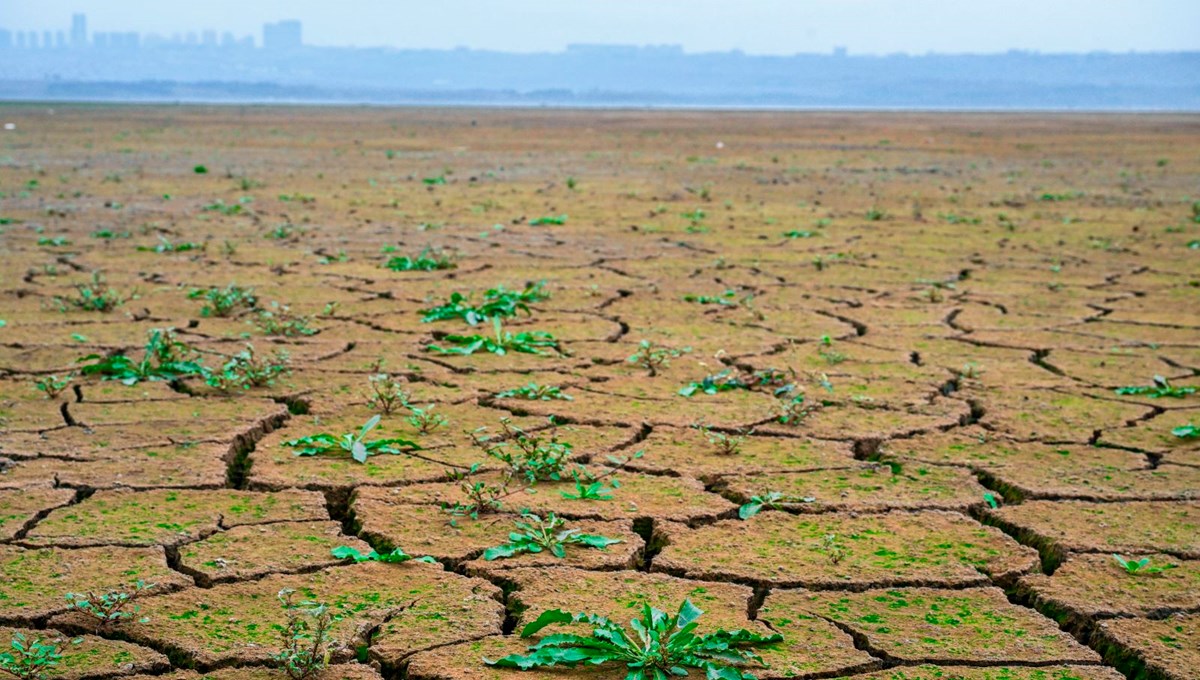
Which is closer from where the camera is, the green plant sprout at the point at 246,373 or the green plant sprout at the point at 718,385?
the green plant sprout at the point at 246,373

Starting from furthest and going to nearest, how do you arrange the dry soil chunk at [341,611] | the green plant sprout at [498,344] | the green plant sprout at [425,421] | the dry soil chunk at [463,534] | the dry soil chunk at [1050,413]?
the green plant sprout at [498,344]
the dry soil chunk at [1050,413]
the green plant sprout at [425,421]
the dry soil chunk at [463,534]
the dry soil chunk at [341,611]

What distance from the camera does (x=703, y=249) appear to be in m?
8.77

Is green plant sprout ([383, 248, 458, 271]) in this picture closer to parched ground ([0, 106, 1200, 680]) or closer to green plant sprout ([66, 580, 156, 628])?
parched ground ([0, 106, 1200, 680])

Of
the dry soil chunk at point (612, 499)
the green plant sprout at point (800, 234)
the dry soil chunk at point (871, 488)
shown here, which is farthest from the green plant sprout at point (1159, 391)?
the green plant sprout at point (800, 234)

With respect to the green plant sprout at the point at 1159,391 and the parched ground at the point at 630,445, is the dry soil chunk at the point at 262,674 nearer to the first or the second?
the parched ground at the point at 630,445

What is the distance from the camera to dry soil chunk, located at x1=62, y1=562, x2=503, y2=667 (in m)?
2.55

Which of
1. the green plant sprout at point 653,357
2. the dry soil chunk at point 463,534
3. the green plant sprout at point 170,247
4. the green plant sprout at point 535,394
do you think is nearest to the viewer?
the dry soil chunk at point 463,534

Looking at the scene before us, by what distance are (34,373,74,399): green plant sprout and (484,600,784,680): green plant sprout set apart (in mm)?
2514

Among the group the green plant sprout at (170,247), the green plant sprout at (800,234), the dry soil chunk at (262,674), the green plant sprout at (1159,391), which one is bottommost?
the green plant sprout at (170,247)

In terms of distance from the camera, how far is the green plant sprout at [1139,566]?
3.01m

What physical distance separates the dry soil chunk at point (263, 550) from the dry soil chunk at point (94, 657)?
37 centimetres

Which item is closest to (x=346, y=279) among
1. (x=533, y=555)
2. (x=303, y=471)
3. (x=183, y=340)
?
(x=183, y=340)

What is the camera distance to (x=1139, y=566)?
3018mm

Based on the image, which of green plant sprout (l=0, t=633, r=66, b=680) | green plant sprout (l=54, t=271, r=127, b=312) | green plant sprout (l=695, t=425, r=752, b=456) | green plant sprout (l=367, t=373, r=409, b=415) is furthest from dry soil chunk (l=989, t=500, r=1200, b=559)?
green plant sprout (l=54, t=271, r=127, b=312)
